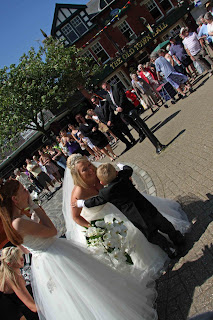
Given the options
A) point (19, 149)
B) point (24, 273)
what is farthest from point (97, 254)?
point (19, 149)

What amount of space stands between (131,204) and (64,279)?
4.51ft

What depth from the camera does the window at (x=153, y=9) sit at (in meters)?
32.1

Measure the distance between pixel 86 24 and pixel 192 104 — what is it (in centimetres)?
2704

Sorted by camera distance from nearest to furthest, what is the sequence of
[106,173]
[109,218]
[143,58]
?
[106,173]
[109,218]
[143,58]

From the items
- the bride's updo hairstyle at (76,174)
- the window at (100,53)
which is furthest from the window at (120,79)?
the bride's updo hairstyle at (76,174)

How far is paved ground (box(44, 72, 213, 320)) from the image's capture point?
3.34 m

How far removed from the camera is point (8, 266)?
327 centimetres

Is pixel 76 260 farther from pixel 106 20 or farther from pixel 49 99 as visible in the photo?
pixel 106 20

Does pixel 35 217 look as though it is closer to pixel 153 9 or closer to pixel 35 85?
pixel 35 85

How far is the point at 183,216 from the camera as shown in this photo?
455cm

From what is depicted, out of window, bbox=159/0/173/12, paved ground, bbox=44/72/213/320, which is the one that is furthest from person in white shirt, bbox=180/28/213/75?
window, bbox=159/0/173/12

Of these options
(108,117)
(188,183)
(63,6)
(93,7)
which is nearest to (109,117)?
(108,117)

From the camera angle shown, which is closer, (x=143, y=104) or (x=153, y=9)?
(x=143, y=104)

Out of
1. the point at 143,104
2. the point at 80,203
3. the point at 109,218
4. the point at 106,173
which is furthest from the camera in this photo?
the point at 143,104
